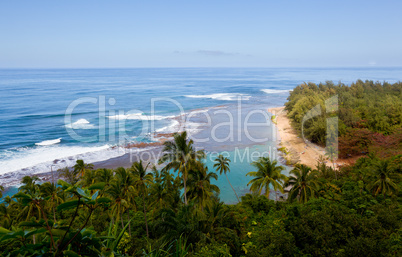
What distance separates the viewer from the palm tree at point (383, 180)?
23.9 metres

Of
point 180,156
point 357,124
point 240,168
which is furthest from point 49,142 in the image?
point 357,124

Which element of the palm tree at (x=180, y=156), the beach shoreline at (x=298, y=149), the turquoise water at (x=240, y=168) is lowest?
the turquoise water at (x=240, y=168)

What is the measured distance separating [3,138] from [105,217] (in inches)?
1709

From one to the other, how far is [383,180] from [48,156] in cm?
5172

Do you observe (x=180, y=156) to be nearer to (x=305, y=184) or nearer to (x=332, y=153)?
(x=305, y=184)

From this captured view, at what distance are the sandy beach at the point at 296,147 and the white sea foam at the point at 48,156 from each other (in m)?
32.8

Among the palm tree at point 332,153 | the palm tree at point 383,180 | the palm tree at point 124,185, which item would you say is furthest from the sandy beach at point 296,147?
the palm tree at point 124,185

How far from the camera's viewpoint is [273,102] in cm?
10556

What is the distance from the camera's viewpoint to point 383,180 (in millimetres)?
24141

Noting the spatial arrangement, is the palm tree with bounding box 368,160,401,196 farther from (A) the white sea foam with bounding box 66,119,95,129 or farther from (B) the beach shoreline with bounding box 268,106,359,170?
(A) the white sea foam with bounding box 66,119,95,129

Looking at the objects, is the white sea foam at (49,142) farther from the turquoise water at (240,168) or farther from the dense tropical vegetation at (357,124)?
Result: the dense tropical vegetation at (357,124)

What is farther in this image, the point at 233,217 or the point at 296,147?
the point at 296,147

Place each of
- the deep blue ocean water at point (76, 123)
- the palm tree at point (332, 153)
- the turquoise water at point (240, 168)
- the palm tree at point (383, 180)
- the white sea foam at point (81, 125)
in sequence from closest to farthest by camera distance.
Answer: the palm tree at point (383, 180), the turquoise water at point (240, 168), the palm tree at point (332, 153), the deep blue ocean water at point (76, 123), the white sea foam at point (81, 125)

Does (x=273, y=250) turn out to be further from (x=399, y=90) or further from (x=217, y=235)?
(x=399, y=90)
